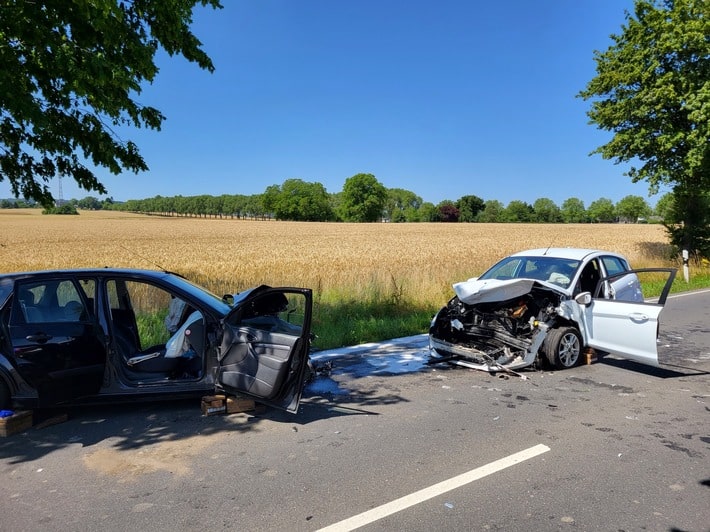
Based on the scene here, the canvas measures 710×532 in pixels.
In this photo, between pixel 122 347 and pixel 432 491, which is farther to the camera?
pixel 122 347

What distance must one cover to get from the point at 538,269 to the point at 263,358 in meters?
4.97

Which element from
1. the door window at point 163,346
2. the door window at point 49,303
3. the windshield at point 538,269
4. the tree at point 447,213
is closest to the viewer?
the door window at point 49,303

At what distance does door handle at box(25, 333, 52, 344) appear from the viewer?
4062 millimetres

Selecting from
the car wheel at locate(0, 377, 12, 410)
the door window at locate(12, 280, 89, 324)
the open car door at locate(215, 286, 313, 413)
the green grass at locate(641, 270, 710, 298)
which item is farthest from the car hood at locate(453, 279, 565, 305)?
the green grass at locate(641, 270, 710, 298)

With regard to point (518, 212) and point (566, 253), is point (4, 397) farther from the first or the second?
point (518, 212)

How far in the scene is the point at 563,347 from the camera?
20.1ft

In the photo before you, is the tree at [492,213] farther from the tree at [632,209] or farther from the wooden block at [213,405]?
the wooden block at [213,405]

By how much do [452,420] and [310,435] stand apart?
54.3 inches

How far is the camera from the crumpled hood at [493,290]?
584cm

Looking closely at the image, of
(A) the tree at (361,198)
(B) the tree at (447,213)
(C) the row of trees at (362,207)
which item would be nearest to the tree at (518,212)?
(C) the row of trees at (362,207)

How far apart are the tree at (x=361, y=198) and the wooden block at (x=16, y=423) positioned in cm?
11548

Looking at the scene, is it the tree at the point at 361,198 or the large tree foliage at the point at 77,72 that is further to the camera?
the tree at the point at 361,198

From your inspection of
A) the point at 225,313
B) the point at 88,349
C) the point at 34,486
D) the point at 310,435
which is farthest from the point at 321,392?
the point at 34,486

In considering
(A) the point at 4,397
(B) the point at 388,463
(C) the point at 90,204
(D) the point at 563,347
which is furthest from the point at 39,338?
(C) the point at 90,204
